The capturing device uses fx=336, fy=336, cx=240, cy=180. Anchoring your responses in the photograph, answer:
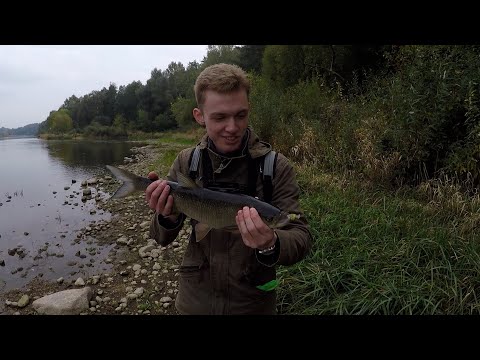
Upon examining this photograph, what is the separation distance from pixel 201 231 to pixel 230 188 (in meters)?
0.35

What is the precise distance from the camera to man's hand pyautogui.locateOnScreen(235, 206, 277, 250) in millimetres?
1904

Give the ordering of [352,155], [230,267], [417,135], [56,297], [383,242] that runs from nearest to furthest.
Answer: [230,267] < [383,242] < [56,297] < [417,135] < [352,155]

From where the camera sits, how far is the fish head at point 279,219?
2086 mm

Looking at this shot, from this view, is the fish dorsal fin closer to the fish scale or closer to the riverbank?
the fish scale

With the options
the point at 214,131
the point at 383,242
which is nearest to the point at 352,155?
the point at 383,242

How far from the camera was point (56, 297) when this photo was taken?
5.75m

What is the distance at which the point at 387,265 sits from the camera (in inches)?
176

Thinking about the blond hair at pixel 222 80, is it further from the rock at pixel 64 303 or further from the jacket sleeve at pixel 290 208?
the rock at pixel 64 303

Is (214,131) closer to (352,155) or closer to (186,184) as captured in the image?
(186,184)

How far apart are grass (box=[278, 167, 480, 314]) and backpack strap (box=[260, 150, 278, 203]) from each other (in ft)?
7.64

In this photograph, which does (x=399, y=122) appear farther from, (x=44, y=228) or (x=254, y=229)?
(x=44, y=228)

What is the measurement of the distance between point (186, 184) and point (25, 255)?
8.05 meters
